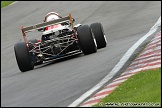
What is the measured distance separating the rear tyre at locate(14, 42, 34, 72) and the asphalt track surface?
0.19 meters

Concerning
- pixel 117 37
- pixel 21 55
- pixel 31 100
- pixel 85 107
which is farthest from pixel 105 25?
pixel 85 107

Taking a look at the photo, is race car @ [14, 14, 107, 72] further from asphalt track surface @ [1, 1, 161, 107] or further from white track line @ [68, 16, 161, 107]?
white track line @ [68, 16, 161, 107]

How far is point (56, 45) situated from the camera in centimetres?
1648

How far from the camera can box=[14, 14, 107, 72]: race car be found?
16.1m

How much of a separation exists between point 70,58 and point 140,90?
8108 millimetres

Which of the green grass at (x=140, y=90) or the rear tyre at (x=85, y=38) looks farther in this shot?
the rear tyre at (x=85, y=38)

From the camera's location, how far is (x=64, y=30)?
1703 cm

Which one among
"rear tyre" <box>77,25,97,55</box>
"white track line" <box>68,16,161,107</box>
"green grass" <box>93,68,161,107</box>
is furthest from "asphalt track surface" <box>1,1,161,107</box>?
"green grass" <box>93,68,161,107</box>

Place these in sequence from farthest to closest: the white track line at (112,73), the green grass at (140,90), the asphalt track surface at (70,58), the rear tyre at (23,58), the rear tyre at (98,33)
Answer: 1. the rear tyre at (98,33)
2. the rear tyre at (23,58)
3. the asphalt track surface at (70,58)
4. the white track line at (112,73)
5. the green grass at (140,90)

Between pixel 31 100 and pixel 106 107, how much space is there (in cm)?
237

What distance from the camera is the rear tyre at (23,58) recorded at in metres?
16.0

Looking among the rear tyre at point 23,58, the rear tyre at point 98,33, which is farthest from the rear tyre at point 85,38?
the rear tyre at point 23,58

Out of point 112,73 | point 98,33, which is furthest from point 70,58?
point 112,73

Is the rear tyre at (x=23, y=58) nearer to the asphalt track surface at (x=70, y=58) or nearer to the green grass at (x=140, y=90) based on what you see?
the asphalt track surface at (x=70, y=58)
